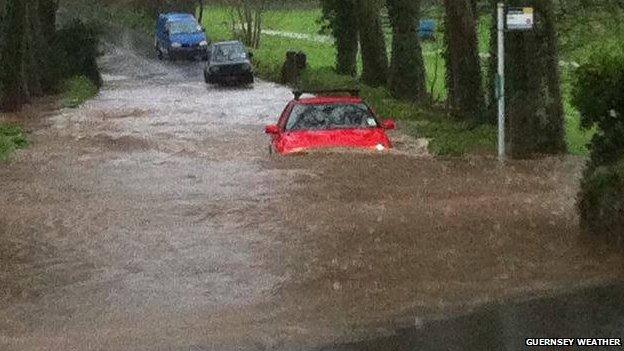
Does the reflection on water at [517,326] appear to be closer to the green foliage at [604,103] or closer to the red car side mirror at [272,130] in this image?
the green foliage at [604,103]

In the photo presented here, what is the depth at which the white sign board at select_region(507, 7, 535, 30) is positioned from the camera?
Result: 56.0 feet

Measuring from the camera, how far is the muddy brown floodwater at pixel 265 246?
28.8ft

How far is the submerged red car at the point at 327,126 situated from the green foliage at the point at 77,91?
1731 cm

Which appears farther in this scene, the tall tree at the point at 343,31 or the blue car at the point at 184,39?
the blue car at the point at 184,39

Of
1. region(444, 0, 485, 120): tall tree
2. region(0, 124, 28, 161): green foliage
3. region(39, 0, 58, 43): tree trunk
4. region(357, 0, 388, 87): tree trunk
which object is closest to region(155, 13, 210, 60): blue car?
region(39, 0, 58, 43): tree trunk

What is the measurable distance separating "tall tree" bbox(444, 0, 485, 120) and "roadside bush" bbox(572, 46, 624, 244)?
12.4m

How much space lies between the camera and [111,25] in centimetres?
6706

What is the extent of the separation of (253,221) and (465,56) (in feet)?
38.3

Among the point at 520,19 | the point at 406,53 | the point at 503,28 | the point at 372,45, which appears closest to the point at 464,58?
the point at 406,53

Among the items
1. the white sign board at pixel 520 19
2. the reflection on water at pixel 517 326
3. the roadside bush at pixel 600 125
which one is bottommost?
the reflection on water at pixel 517 326

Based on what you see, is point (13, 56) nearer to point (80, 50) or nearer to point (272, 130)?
point (80, 50)

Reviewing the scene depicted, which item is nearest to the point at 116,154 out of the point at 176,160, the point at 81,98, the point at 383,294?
the point at 176,160

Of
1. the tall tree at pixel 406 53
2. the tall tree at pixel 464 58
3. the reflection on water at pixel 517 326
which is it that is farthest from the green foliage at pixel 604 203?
the tall tree at pixel 406 53

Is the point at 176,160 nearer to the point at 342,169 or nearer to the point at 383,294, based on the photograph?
the point at 342,169
